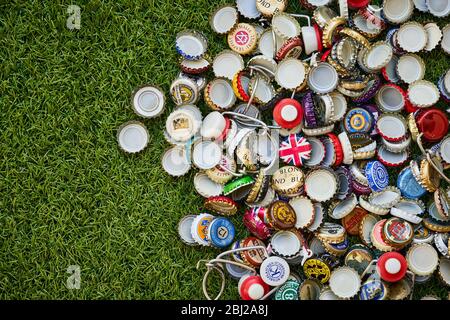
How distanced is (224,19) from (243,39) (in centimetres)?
19

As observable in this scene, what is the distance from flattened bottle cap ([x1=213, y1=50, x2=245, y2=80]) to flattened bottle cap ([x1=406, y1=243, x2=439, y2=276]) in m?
1.65

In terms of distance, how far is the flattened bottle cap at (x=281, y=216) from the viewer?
376cm

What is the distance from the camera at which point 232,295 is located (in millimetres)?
3904

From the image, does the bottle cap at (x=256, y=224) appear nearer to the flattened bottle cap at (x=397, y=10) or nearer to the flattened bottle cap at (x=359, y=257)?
the flattened bottle cap at (x=359, y=257)

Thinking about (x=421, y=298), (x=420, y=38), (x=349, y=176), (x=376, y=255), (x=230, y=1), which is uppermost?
(x=230, y=1)

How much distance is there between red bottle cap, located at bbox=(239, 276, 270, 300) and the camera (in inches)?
147

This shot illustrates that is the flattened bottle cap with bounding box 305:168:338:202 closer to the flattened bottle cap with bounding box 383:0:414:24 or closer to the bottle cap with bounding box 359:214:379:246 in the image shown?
the bottle cap with bounding box 359:214:379:246

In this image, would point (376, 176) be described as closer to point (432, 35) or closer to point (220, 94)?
point (432, 35)

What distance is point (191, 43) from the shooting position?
406cm

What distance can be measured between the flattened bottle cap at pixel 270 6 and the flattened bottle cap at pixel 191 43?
0.44 metres
